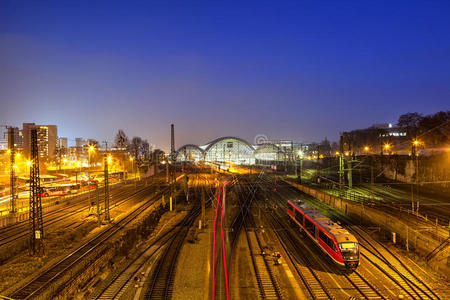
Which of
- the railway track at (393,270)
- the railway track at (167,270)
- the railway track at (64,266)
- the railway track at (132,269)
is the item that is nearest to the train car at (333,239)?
the railway track at (393,270)

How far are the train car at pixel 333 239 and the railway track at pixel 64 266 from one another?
1290 centimetres

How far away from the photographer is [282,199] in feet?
113

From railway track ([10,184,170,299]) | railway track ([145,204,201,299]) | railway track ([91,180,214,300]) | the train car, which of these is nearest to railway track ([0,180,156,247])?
railway track ([10,184,170,299])

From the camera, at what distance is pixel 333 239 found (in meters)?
13.5

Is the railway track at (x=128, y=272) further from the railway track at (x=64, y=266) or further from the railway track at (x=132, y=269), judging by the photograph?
the railway track at (x=64, y=266)

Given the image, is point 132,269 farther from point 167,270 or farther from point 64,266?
point 64,266

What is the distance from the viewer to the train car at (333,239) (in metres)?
13.0

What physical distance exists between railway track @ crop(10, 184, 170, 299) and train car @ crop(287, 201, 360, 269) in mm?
12903

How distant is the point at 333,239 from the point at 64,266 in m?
14.3

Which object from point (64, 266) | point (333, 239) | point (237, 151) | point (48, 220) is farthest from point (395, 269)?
point (237, 151)

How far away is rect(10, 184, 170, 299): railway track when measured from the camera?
12.3m

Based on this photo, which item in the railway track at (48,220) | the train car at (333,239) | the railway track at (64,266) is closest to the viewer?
the railway track at (64,266)

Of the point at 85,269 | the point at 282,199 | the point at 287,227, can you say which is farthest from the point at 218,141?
the point at 85,269

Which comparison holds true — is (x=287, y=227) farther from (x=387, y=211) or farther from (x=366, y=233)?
(x=387, y=211)
